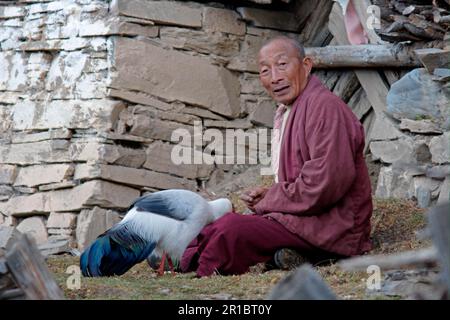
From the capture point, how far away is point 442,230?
326 cm

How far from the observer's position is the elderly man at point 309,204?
6258mm

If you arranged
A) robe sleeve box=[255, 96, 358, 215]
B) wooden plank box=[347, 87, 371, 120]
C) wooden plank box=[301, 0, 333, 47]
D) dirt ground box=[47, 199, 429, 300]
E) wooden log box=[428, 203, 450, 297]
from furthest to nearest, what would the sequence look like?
wooden plank box=[301, 0, 333, 47] < wooden plank box=[347, 87, 371, 120] < robe sleeve box=[255, 96, 358, 215] < dirt ground box=[47, 199, 429, 300] < wooden log box=[428, 203, 450, 297]

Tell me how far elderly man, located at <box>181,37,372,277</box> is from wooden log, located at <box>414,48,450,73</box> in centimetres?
110

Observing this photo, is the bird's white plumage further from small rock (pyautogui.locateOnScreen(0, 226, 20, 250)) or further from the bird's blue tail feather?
small rock (pyautogui.locateOnScreen(0, 226, 20, 250))

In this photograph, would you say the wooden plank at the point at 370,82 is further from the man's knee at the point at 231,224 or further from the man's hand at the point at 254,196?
the man's knee at the point at 231,224

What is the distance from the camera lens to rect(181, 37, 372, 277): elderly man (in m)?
6.26

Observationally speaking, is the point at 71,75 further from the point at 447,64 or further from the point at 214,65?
the point at 447,64

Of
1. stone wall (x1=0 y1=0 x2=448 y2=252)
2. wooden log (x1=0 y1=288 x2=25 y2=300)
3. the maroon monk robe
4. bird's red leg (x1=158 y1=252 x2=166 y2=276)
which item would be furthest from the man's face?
wooden log (x1=0 y1=288 x2=25 y2=300)

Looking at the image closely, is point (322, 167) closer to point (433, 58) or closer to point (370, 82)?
point (433, 58)

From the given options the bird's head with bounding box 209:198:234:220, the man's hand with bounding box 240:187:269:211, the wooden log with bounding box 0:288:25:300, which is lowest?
the wooden log with bounding box 0:288:25:300

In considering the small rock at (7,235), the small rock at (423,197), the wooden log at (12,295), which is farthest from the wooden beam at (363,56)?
the wooden log at (12,295)

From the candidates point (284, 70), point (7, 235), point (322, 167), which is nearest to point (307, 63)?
point (284, 70)

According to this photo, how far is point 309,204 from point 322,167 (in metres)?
0.23

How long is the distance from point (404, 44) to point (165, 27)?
188 cm
